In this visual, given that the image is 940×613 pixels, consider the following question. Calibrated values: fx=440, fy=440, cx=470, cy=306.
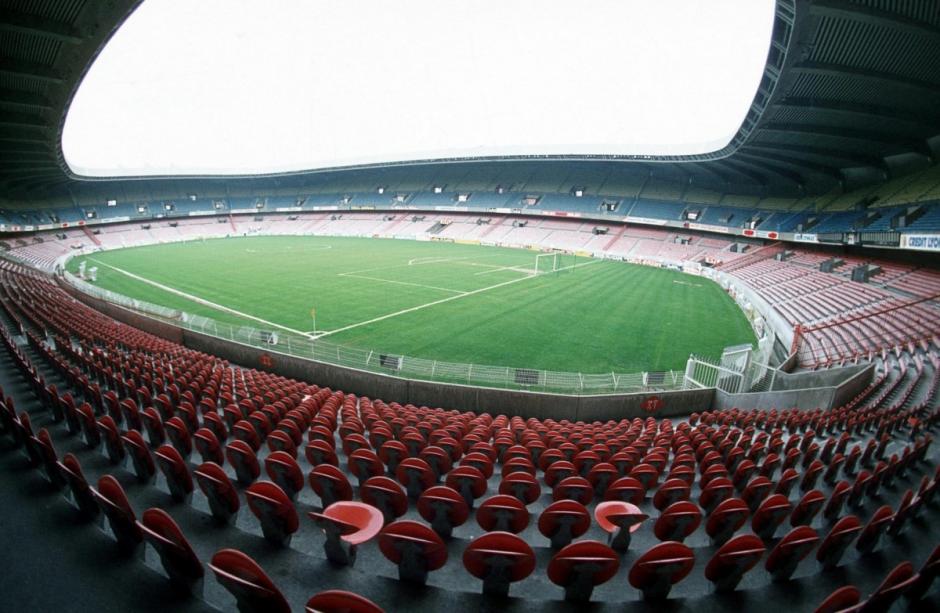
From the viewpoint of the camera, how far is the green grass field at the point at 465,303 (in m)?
20.1

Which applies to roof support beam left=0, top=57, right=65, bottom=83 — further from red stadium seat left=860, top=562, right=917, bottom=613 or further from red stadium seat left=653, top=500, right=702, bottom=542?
red stadium seat left=860, top=562, right=917, bottom=613

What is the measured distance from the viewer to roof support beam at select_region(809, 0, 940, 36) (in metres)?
16.5

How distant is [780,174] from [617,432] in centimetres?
4892

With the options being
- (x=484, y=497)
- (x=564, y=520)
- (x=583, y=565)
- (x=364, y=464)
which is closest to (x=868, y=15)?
(x=484, y=497)

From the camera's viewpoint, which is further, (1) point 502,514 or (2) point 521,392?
(2) point 521,392

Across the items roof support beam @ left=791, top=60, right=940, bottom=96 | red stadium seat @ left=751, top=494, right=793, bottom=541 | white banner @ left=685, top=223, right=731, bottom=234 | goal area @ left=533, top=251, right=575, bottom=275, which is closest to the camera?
red stadium seat @ left=751, top=494, right=793, bottom=541

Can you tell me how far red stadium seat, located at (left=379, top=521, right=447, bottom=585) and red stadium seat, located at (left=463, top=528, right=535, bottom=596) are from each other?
0.25 m

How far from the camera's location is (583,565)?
10.5 ft

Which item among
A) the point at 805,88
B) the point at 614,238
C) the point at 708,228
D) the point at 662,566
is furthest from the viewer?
the point at 614,238

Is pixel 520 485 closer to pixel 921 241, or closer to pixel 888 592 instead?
pixel 888 592

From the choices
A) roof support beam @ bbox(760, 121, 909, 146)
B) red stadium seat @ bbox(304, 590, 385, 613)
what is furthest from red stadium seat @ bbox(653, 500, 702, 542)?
roof support beam @ bbox(760, 121, 909, 146)

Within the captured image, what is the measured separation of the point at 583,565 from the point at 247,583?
7.30ft

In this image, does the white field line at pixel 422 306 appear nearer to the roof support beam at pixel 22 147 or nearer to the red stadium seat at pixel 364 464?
the red stadium seat at pixel 364 464

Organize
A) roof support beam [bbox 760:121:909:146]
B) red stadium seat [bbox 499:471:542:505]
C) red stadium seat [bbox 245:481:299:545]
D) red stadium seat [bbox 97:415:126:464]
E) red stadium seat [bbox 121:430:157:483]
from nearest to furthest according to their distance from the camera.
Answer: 1. red stadium seat [bbox 245:481:299:545]
2. red stadium seat [bbox 121:430:157:483]
3. red stadium seat [bbox 499:471:542:505]
4. red stadium seat [bbox 97:415:126:464]
5. roof support beam [bbox 760:121:909:146]
